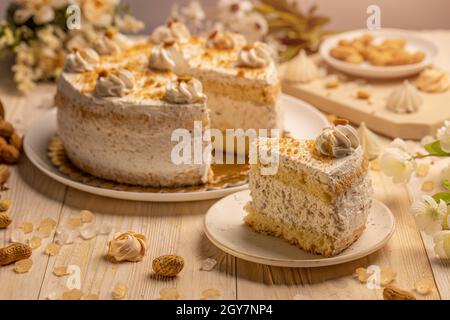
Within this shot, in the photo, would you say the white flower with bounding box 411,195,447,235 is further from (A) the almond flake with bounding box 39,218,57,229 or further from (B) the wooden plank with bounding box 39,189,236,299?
(A) the almond flake with bounding box 39,218,57,229

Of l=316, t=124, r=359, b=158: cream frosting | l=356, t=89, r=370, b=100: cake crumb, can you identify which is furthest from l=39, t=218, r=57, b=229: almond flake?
l=356, t=89, r=370, b=100: cake crumb

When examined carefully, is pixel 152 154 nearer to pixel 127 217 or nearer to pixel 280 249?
pixel 127 217

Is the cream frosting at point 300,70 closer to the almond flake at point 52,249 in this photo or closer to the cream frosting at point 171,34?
the cream frosting at point 171,34

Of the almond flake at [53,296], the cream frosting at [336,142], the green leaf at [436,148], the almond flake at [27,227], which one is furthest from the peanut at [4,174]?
the green leaf at [436,148]

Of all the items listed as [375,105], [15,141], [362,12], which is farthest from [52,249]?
[362,12]

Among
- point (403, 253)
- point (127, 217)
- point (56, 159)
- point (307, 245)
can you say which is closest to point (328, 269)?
point (307, 245)
